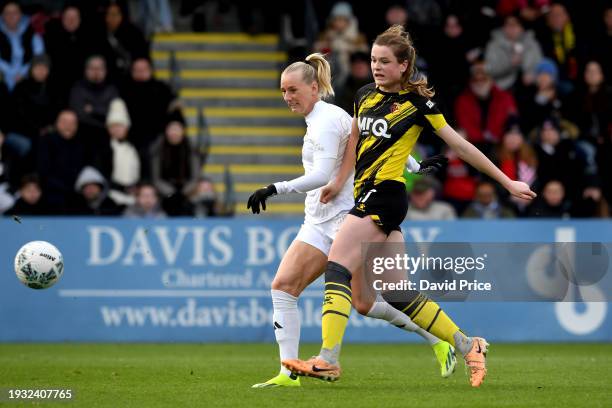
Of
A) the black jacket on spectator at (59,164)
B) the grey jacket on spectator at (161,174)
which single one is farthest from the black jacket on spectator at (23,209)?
the grey jacket on spectator at (161,174)

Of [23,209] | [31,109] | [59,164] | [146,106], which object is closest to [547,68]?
[146,106]

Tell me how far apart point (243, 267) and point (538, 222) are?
146 inches

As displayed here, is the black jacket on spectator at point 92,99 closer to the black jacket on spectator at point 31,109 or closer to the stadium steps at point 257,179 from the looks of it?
the black jacket on spectator at point 31,109

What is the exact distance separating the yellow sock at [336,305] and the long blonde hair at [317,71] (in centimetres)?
144

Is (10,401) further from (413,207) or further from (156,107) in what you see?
(156,107)

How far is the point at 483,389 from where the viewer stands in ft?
30.6

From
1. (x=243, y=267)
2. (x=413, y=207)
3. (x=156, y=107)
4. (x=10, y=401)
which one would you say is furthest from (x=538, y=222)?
(x=10, y=401)

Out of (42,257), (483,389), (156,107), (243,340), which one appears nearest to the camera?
(483,389)

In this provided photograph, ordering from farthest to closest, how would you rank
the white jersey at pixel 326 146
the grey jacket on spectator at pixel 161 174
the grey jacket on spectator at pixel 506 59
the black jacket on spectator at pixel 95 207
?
the grey jacket on spectator at pixel 506 59 → the grey jacket on spectator at pixel 161 174 → the black jacket on spectator at pixel 95 207 → the white jersey at pixel 326 146

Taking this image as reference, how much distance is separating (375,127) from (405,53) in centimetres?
55

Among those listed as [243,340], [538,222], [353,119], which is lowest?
[243,340]

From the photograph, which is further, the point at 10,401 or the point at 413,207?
the point at 413,207

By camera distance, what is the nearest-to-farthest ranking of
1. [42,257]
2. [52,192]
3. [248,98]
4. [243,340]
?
1. [42,257]
2. [243,340]
3. [52,192]
4. [248,98]

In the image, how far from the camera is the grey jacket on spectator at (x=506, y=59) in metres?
20.5
